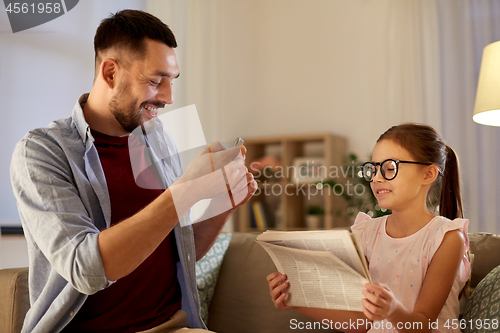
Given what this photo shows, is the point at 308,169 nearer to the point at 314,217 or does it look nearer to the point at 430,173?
the point at 314,217

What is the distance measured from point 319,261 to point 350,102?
2.82 meters

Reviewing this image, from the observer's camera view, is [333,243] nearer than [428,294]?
Yes

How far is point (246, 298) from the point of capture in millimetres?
1695

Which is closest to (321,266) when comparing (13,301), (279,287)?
(279,287)

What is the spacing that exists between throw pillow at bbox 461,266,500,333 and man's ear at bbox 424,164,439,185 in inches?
12.0

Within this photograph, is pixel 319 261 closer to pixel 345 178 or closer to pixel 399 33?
pixel 345 178

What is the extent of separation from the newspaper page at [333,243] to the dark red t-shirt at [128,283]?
416 millimetres

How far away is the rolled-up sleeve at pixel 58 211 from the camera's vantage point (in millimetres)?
944

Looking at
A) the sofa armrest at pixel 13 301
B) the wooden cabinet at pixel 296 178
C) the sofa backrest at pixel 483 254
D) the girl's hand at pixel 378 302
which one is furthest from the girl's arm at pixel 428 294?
the wooden cabinet at pixel 296 178

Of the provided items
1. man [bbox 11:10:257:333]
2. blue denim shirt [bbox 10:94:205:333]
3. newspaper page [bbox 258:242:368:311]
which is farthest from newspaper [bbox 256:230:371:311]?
blue denim shirt [bbox 10:94:205:333]

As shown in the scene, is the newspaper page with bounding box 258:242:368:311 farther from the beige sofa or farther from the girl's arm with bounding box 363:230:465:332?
the beige sofa

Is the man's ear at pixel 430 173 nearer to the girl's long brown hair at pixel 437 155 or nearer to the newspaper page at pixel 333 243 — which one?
the girl's long brown hair at pixel 437 155

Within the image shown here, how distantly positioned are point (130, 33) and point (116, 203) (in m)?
0.49

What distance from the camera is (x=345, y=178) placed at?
3453 millimetres
